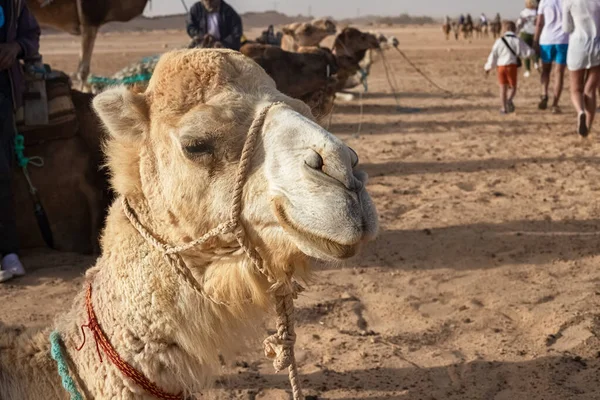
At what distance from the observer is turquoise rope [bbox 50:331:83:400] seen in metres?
2.22

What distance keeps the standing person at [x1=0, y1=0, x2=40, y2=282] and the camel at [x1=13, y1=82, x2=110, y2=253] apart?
11.2 inches

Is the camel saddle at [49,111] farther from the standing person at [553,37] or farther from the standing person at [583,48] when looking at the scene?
the standing person at [553,37]

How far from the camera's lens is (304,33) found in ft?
51.0

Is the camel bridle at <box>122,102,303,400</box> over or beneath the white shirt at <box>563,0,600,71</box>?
beneath

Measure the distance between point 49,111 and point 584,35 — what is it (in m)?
6.23

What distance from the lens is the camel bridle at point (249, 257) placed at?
2043 mm

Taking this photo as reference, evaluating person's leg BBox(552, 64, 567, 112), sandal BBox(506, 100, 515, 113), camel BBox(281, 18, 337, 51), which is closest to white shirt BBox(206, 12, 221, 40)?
person's leg BBox(552, 64, 567, 112)

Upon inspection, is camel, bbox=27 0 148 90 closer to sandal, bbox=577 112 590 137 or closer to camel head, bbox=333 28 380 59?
camel head, bbox=333 28 380 59

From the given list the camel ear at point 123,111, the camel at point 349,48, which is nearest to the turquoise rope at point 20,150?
the camel ear at point 123,111

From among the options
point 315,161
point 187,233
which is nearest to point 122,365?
point 187,233

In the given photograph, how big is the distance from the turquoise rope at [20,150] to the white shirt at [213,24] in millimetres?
4646

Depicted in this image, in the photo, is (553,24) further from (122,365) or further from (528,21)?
(122,365)

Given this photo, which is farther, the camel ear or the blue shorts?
the blue shorts

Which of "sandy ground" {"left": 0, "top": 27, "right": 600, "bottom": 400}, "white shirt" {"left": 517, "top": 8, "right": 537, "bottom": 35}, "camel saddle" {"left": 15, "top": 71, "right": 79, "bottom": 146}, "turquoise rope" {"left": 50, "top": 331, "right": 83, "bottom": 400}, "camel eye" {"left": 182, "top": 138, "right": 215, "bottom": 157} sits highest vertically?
"white shirt" {"left": 517, "top": 8, "right": 537, "bottom": 35}
